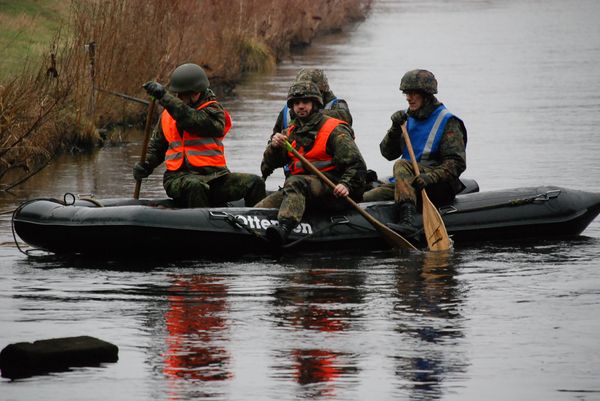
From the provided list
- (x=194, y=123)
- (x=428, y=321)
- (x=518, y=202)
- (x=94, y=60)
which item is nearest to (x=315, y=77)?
(x=194, y=123)

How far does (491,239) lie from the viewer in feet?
46.2

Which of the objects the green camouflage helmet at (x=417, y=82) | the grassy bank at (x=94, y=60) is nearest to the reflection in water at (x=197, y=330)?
the green camouflage helmet at (x=417, y=82)

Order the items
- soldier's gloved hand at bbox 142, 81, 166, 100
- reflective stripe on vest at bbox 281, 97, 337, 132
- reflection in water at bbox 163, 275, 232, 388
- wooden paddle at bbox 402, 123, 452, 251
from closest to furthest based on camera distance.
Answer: reflection in water at bbox 163, 275, 232, 388, soldier's gloved hand at bbox 142, 81, 166, 100, wooden paddle at bbox 402, 123, 452, 251, reflective stripe on vest at bbox 281, 97, 337, 132

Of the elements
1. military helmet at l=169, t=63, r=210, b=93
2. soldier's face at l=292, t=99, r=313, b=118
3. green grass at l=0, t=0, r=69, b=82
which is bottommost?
soldier's face at l=292, t=99, r=313, b=118

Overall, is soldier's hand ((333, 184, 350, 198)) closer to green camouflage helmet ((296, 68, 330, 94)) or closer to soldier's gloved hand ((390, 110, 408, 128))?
green camouflage helmet ((296, 68, 330, 94))

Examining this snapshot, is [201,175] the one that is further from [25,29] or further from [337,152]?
[25,29]

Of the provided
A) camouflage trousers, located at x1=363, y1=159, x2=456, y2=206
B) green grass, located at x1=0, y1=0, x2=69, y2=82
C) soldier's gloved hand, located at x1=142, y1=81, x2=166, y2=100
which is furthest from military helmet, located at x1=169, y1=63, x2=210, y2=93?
green grass, located at x1=0, y1=0, x2=69, y2=82

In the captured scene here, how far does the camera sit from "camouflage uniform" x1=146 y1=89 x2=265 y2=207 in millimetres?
13023

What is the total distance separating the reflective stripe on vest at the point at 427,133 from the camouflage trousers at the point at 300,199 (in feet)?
3.23

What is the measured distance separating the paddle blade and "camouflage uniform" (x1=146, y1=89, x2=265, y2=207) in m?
1.38

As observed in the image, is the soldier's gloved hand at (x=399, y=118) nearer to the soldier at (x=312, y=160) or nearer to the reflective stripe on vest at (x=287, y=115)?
the reflective stripe on vest at (x=287, y=115)

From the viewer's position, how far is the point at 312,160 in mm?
13352

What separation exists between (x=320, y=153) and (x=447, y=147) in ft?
4.00

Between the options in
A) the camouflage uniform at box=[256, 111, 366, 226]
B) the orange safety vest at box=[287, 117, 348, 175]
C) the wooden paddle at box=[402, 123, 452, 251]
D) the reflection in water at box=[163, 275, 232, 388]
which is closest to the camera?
the reflection in water at box=[163, 275, 232, 388]
